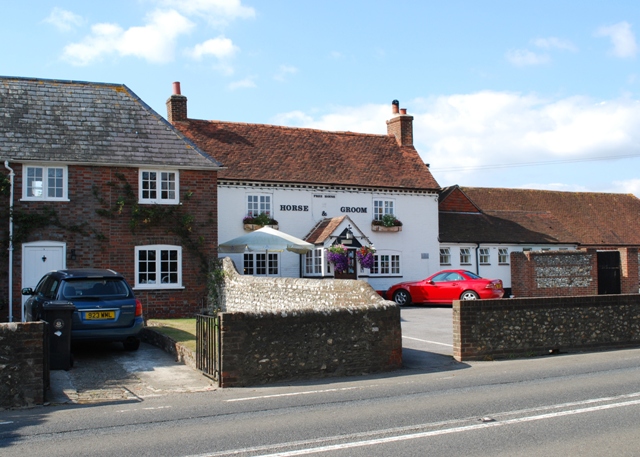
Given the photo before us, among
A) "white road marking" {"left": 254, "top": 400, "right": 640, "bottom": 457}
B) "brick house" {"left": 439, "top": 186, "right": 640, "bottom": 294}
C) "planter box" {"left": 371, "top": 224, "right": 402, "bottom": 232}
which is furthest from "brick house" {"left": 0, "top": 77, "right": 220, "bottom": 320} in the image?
"white road marking" {"left": 254, "top": 400, "right": 640, "bottom": 457}

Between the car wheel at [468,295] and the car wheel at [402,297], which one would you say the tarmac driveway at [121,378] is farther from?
the car wheel at [402,297]

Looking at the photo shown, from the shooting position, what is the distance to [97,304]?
43.9 ft

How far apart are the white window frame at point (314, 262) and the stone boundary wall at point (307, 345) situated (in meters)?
14.9

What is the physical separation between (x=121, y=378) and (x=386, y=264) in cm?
1971

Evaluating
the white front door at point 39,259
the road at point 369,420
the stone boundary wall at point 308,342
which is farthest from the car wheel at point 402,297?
the road at point 369,420

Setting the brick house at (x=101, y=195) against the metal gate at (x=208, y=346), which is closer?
the metal gate at (x=208, y=346)

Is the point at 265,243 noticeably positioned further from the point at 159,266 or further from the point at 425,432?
the point at 425,432

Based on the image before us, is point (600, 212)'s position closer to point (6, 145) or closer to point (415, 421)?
point (6, 145)

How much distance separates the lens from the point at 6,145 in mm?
20109

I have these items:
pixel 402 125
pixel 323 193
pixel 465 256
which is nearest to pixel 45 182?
pixel 323 193

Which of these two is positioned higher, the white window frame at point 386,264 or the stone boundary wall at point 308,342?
the white window frame at point 386,264

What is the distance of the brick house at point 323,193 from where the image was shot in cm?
2725

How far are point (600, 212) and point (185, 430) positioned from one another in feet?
126

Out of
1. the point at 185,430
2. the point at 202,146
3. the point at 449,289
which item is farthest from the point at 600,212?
the point at 185,430
